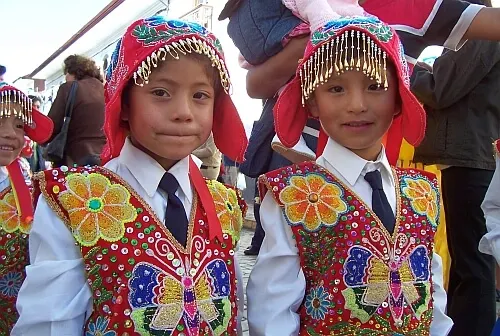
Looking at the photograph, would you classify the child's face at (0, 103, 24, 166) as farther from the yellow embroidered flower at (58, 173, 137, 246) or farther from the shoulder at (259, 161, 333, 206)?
the shoulder at (259, 161, 333, 206)

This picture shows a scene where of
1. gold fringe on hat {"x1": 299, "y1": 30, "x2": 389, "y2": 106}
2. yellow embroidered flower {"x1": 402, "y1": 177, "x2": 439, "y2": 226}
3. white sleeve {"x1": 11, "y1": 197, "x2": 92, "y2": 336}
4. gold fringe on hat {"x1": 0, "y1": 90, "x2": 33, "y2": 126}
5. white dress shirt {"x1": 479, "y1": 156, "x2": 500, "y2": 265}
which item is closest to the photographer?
white sleeve {"x1": 11, "y1": 197, "x2": 92, "y2": 336}

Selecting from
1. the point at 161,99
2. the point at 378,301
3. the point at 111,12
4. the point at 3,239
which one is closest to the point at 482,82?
the point at 378,301

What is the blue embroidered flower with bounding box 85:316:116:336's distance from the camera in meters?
1.26

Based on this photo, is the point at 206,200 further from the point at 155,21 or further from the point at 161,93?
the point at 155,21

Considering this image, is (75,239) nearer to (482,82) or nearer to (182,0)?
(482,82)

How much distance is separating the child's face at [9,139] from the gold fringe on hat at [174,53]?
1058 mm

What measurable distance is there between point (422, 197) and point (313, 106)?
1.30 feet

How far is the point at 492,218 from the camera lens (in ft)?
6.17

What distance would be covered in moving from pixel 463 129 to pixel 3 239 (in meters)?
1.80

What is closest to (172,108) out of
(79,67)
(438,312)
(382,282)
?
(382,282)

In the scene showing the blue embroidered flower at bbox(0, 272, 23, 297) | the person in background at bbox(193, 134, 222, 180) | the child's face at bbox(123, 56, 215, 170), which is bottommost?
the person in background at bbox(193, 134, 222, 180)

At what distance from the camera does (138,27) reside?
1.41 metres

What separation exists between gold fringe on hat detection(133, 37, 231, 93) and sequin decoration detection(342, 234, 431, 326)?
0.60 meters

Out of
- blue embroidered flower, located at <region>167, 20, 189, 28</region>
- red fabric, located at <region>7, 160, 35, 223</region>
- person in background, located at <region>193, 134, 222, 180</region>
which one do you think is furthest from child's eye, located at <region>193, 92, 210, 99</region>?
person in background, located at <region>193, 134, 222, 180</region>
